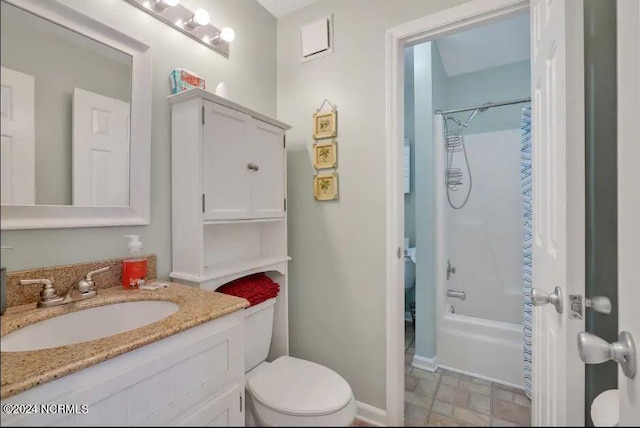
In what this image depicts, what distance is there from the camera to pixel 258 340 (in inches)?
53.4

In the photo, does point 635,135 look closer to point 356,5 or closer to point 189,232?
point 189,232

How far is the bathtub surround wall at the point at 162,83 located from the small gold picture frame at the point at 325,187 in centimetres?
52

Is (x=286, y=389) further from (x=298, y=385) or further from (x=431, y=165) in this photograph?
(x=431, y=165)

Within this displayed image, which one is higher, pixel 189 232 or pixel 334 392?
pixel 189 232

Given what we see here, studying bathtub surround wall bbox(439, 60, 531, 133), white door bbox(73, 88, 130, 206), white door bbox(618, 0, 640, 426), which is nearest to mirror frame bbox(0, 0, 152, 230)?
white door bbox(73, 88, 130, 206)

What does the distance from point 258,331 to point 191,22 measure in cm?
142

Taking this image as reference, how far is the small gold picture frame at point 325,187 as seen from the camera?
1517mm

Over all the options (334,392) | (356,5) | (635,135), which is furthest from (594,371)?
(356,5)

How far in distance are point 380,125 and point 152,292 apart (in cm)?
118

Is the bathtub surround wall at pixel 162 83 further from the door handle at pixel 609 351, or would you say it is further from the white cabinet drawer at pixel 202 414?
the door handle at pixel 609 351

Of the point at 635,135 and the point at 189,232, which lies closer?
the point at 635,135

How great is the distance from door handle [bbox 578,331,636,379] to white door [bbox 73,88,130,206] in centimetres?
131

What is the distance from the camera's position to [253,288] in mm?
1351

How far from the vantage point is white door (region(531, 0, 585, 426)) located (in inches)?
21.4
